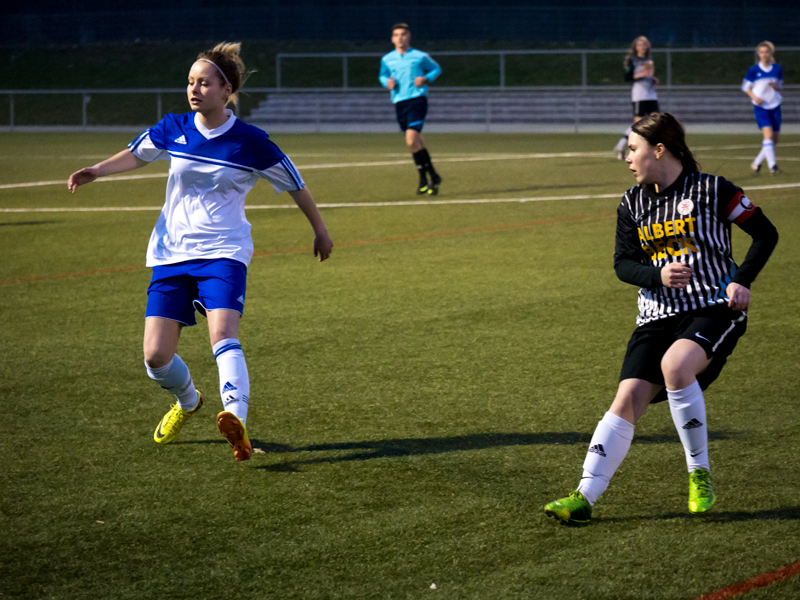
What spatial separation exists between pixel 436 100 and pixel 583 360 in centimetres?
2927

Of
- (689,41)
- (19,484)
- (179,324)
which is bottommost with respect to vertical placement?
(19,484)

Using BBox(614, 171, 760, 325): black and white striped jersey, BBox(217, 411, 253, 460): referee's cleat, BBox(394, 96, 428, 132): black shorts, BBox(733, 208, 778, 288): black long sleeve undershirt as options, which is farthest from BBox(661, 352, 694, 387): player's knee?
BBox(394, 96, 428, 132): black shorts

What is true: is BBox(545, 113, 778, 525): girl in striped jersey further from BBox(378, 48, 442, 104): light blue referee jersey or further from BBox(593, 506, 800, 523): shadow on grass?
Answer: BBox(378, 48, 442, 104): light blue referee jersey

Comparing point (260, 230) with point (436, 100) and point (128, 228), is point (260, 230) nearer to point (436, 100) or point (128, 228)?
point (128, 228)

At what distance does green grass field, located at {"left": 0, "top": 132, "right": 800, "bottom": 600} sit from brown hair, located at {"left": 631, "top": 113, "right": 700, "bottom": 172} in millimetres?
1237

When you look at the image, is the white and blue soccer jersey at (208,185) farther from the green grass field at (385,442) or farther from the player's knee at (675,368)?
the player's knee at (675,368)

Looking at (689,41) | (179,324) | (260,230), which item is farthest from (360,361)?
(689,41)

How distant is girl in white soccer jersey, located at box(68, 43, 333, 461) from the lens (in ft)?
13.9

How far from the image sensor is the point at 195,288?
436cm

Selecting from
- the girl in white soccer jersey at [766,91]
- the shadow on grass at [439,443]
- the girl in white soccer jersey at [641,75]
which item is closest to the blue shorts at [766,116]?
the girl in white soccer jersey at [766,91]

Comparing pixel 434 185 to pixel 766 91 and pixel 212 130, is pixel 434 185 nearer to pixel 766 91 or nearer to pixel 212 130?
pixel 766 91

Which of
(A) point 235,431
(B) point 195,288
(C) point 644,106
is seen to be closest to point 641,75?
(C) point 644,106

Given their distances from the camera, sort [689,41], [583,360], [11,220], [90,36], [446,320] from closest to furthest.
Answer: [583,360], [446,320], [11,220], [689,41], [90,36]

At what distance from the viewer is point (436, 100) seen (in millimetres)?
34062
